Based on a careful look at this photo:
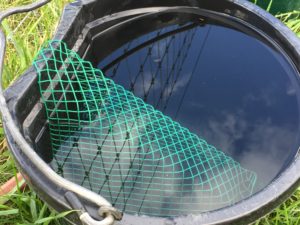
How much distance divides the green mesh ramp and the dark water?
0.04 metres

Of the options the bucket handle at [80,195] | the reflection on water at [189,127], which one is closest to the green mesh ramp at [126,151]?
the reflection on water at [189,127]

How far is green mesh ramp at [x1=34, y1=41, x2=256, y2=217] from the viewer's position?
1.16 meters

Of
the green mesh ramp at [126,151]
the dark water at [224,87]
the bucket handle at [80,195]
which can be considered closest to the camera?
the bucket handle at [80,195]

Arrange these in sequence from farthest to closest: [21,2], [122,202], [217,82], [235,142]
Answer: [21,2] < [217,82] < [235,142] < [122,202]

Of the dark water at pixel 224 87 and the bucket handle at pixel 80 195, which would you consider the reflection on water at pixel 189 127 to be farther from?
the bucket handle at pixel 80 195

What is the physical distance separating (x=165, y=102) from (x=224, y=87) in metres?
0.22

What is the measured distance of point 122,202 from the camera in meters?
1.14

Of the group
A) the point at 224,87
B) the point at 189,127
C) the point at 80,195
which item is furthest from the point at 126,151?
the point at 80,195

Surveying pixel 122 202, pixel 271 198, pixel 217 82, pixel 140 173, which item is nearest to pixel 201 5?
pixel 217 82

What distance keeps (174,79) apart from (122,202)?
19.7 inches

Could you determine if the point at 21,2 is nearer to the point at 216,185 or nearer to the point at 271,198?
the point at 216,185

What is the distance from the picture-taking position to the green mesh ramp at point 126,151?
1.16 meters

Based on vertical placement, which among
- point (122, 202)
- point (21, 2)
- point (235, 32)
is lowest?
point (122, 202)

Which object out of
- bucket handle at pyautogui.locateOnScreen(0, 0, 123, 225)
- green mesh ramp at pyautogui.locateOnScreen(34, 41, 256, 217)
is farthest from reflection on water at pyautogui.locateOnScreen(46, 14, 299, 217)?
bucket handle at pyautogui.locateOnScreen(0, 0, 123, 225)
